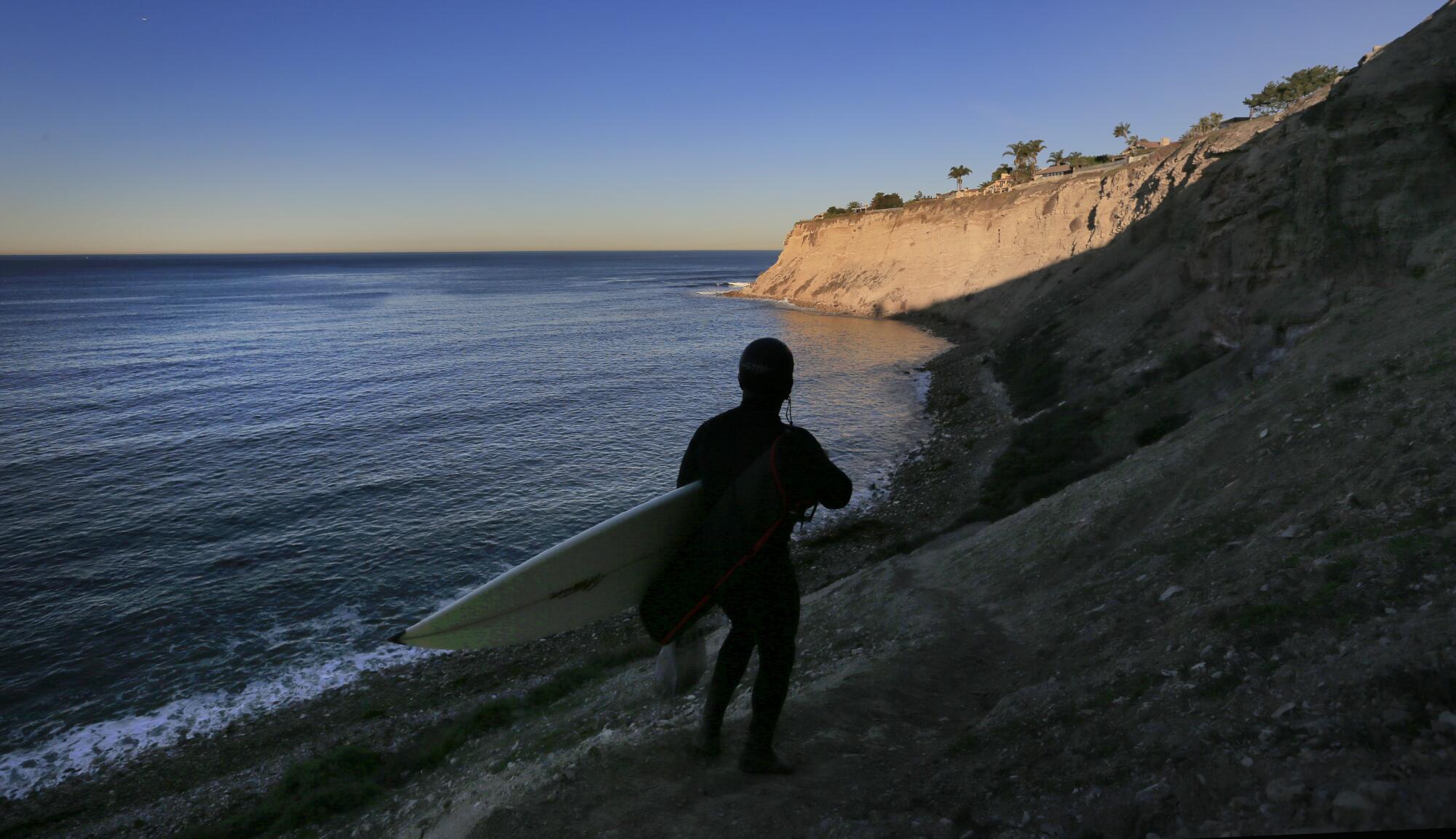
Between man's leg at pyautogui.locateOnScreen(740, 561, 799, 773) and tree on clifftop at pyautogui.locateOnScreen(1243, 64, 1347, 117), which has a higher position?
tree on clifftop at pyautogui.locateOnScreen(1243, 64, 1347, 117)

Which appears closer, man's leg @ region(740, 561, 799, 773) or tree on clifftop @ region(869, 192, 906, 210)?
man's leg @ region(740, 561, 799, 773)

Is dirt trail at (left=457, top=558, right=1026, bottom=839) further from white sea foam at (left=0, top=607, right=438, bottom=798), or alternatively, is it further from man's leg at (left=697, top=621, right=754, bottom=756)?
white sea foam at (left=0, top=607, right=438, bottom=798)

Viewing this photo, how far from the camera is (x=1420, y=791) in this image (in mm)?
2859

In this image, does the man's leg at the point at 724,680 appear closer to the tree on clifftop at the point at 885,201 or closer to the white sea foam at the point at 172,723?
the white sea foam at the point at 172,723

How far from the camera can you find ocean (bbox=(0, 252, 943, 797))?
1373 centimetres

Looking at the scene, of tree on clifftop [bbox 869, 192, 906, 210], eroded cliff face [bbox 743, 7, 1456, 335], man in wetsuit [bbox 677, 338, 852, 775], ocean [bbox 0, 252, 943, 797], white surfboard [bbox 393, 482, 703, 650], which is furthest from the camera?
tree on clifftop [bbox 869, 192, 906, 210]

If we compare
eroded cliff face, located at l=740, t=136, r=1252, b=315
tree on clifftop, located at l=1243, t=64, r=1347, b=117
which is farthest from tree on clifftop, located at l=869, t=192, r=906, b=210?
tree on clifftop, located at l=1243, t=64, r=1347, b=117

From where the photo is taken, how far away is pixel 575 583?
5055mm

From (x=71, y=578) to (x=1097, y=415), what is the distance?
83.8ft

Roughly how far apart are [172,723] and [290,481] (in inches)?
506

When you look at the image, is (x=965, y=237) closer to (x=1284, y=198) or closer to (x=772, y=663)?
(x=1284, y=198)

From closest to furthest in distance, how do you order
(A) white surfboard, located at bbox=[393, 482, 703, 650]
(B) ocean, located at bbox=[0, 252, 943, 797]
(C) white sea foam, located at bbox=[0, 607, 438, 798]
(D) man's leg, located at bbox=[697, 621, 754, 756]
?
(D) man's leg, located at bbox=[697, 621, 754, 756] → (A) white surfboard, located at bbox=[393, 482, 703, 650] → (C) white sea foam, located at bbox=[0, 607, 438, 798] → (B) ocean, located at bbox=[0, 252, 943, 797]

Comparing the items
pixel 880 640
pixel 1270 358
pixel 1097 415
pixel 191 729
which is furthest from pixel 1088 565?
pixel 191 729

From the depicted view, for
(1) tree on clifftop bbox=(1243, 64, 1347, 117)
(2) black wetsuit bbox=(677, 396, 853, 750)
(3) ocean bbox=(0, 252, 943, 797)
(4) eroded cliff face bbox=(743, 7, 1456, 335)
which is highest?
(1) tree on clifftop bbox=(1243, 64, 1347, 117)
